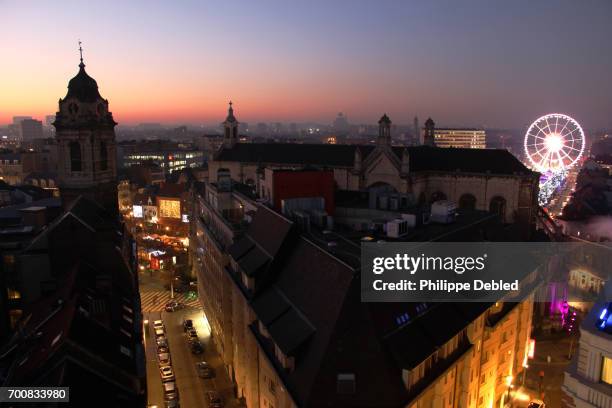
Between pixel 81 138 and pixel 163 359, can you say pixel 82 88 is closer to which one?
pixel 81 138

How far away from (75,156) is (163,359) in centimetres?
2507

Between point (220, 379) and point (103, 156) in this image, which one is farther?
point (103, 156)

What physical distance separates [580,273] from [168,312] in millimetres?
60039

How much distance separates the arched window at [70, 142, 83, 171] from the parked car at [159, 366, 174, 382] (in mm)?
24457

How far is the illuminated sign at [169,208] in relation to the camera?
114688 mm

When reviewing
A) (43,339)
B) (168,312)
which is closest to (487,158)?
(168,312)

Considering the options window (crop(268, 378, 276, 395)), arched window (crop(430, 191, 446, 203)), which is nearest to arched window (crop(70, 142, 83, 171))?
window (crop(268, 378, 276, 395))

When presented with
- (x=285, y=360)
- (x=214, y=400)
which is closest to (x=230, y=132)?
(x=214, y=400)

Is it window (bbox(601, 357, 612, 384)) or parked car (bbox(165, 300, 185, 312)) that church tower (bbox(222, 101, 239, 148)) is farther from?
window (bbox(601, 357, 612, 384))

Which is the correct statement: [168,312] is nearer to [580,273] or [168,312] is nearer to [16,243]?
[16,243]

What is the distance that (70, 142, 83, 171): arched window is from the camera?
56.8 metres

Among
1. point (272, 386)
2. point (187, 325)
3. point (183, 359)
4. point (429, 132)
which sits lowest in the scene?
point (183, 359)

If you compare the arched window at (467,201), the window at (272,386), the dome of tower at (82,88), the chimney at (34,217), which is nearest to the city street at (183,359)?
the window at (272,386)

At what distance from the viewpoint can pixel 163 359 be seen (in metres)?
56.1
